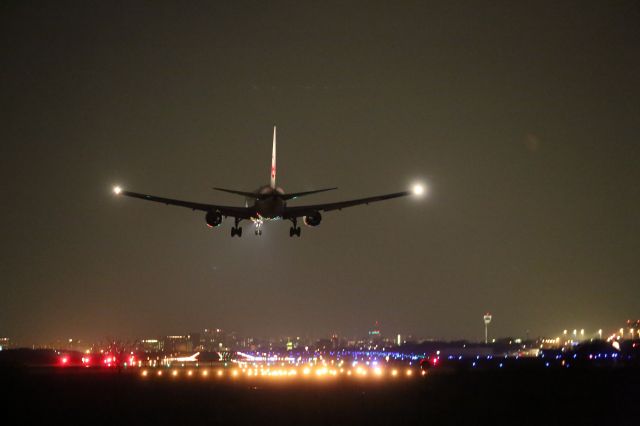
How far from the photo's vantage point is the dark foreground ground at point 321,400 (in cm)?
3872

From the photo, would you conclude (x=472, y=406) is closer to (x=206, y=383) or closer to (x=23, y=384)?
(x=206, y=383)

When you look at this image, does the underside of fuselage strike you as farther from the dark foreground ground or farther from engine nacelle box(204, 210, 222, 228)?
the dark foreground ground

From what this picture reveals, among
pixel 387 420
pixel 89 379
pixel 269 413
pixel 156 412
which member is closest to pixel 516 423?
pixel 387 420

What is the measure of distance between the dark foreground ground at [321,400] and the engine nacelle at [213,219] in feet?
42.6

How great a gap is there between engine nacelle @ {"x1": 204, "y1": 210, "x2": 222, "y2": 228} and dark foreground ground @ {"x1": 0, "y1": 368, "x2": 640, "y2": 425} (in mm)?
12988

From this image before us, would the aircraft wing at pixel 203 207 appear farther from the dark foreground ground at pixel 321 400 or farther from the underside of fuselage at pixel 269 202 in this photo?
the dark foreground ground at pixel 321 400

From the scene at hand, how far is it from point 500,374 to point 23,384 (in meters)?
43.6

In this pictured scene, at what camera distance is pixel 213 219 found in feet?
196

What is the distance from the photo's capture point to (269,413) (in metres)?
39.8

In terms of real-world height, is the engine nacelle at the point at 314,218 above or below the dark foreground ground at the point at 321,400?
above

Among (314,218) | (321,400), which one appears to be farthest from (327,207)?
(321,400)

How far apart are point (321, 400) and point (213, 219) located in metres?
20.0

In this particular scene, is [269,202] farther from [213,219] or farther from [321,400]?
[321,400]

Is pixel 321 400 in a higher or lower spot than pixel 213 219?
lower
